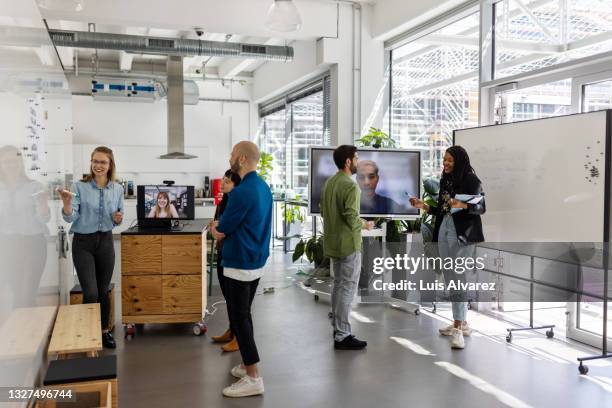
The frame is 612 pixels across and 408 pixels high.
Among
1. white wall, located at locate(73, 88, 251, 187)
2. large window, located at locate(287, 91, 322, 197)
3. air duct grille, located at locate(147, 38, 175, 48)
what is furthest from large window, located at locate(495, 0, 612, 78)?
white wall, located at locate(73, 88, 251, 187)

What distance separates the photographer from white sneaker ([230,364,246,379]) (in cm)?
365

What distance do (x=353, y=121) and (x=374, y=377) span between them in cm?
420

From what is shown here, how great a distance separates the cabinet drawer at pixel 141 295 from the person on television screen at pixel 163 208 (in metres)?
0.52

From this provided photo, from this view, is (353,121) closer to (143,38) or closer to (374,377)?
(143,38)

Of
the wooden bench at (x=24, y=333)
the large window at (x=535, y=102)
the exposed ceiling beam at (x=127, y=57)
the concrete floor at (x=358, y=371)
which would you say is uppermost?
the exposed ceiling beam at (x=127, y=57)

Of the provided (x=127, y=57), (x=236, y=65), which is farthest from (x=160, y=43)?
(x=236, y=65)

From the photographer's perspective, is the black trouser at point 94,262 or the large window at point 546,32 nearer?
the black trouser at point 94,262

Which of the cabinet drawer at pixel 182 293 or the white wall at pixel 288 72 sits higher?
the white wall at pixel 288 72

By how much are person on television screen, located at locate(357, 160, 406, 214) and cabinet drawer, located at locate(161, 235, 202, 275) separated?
1.73 meters

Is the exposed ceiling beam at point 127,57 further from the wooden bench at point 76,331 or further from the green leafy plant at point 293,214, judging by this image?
the wooden bench at point 76,331

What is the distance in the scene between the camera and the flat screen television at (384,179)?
5.58m

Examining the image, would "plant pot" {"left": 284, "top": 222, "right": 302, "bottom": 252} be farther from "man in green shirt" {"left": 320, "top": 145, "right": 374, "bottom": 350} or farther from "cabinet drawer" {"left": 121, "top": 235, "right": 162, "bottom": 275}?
"man in green shirt" {"left": 320, "top": 145, "right": 374, "bottom": 350}

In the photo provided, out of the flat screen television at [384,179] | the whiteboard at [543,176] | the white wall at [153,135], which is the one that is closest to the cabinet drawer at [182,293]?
the flat screen television at [384,179]

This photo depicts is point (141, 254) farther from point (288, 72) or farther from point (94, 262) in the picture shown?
point (288, 72)
